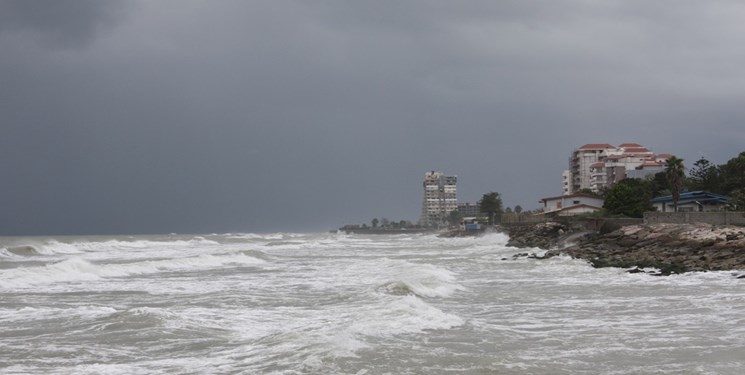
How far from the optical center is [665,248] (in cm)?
3709

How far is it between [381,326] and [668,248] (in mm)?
26226

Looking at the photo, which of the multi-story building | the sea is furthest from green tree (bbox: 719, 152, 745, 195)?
the sea

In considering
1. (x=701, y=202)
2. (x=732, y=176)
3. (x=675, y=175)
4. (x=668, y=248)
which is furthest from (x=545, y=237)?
(x=668, y=248)

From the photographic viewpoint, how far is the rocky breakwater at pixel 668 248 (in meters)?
29.3

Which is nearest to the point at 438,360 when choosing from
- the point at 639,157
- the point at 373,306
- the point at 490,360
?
the point at 490,360

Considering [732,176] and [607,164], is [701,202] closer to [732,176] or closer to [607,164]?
[732,176]

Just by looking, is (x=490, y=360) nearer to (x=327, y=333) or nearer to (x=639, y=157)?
(x=327, y=333)

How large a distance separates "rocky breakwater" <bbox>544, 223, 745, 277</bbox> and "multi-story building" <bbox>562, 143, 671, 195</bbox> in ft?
255

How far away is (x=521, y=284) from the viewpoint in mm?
25156

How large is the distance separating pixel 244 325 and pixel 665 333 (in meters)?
8.20

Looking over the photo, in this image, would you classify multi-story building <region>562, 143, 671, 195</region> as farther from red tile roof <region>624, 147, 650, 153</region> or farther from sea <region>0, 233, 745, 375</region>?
sea <region>0, 233, 745, 375</region>

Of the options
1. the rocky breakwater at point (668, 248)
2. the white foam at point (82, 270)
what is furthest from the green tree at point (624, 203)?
the white foam at point (82, 270)

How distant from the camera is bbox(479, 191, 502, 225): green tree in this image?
5920 inches

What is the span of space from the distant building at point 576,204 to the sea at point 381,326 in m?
59.9
